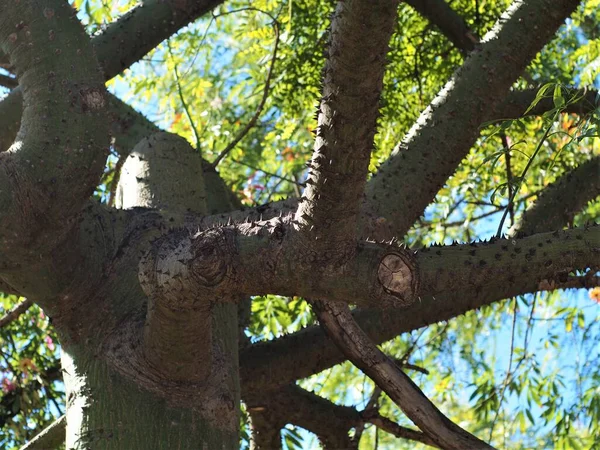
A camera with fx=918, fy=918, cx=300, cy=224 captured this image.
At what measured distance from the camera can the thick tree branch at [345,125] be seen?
5.10 feet

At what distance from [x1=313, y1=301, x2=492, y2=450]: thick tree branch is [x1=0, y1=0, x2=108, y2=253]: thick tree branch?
0.83 metres

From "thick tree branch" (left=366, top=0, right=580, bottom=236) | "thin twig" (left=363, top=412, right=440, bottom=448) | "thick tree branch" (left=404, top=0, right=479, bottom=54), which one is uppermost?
"thick tree branch" (left=404, top=0, right=479, bottom=54)

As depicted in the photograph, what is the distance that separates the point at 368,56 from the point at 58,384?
406cm

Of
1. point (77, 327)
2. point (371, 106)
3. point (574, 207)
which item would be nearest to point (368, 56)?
point (371, 106)

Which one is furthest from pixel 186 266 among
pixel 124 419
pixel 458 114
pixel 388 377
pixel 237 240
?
pixel 458 114

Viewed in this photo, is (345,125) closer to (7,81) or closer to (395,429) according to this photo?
(395,429)

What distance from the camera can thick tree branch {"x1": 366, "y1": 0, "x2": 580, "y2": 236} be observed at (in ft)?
9.69

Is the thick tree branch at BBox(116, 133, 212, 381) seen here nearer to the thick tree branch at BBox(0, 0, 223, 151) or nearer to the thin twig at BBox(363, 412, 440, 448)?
the thick tree branch at BBox(0, 0, 223, 151)

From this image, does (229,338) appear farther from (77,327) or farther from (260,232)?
(260,232)

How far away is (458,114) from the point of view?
2.99 metres

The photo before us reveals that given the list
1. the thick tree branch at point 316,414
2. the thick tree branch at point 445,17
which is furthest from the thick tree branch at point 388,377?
the thick tree branch at point 445,17

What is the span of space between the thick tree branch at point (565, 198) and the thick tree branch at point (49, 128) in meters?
1.92

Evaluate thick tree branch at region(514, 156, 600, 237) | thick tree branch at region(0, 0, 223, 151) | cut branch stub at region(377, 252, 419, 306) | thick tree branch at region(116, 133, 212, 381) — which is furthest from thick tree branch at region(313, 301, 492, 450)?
thick tree branch at region(0, 0, 223, 151)

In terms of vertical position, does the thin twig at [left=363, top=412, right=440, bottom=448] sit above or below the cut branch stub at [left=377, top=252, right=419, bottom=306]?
above
